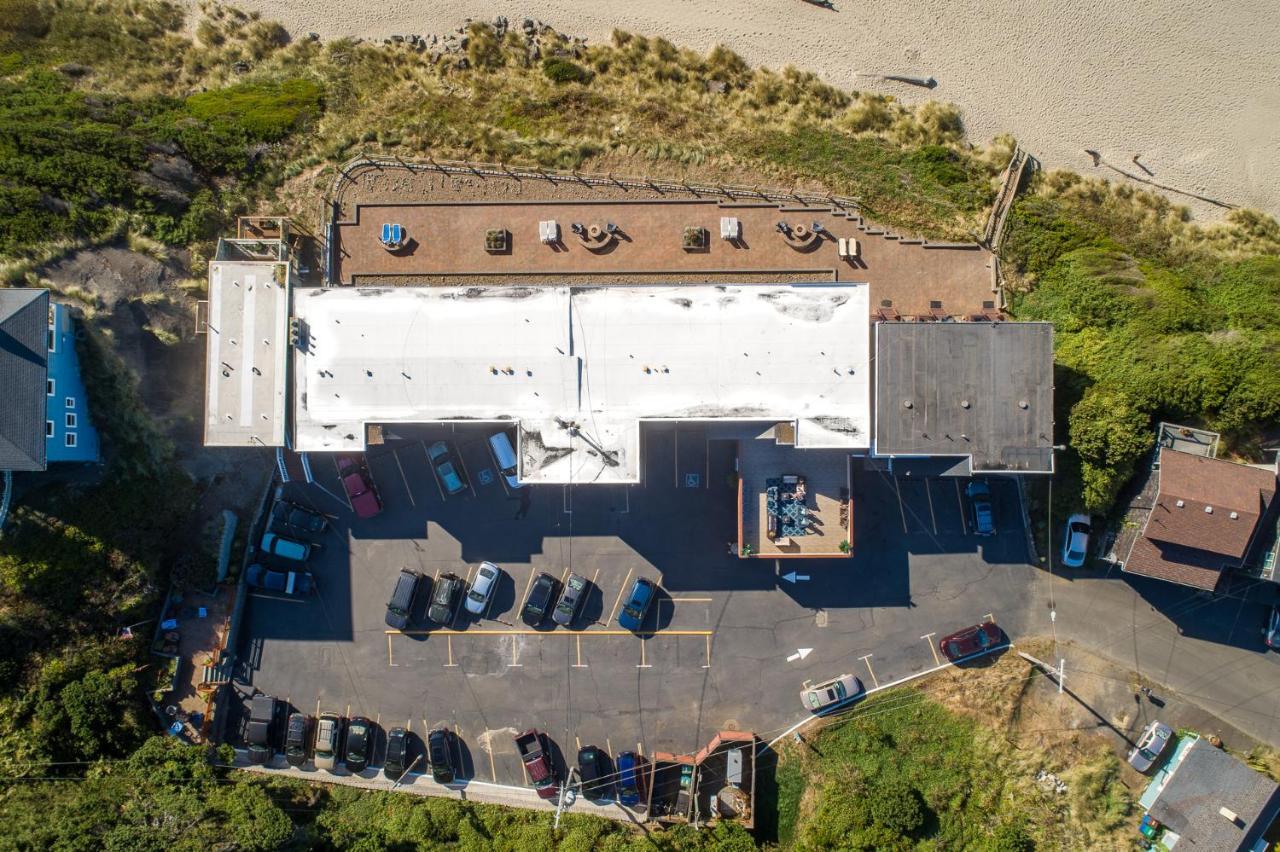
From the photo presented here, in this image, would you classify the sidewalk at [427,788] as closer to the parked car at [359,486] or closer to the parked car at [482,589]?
the parked car at [482,589]

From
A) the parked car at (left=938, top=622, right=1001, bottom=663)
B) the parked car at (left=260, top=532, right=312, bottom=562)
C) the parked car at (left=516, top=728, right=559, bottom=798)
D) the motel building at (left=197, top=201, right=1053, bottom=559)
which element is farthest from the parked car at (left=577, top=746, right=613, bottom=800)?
the parked car at (left=938, top=622, right=1001, bottom=663)

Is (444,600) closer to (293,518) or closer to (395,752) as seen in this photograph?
(395,752)

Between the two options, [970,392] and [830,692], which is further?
[830,692]

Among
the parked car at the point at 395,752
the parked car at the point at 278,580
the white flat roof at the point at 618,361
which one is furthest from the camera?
the parked car at the point at 278,580

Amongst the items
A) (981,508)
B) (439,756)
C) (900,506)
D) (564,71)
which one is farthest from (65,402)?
(981,508)

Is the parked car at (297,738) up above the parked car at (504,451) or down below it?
below

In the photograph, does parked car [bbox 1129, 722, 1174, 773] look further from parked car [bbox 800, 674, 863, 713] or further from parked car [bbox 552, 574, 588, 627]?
parked car [bbox 552, 574, 588, 627]

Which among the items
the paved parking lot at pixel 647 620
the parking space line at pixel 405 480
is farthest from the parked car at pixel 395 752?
the parking space line at pixel 405 480
